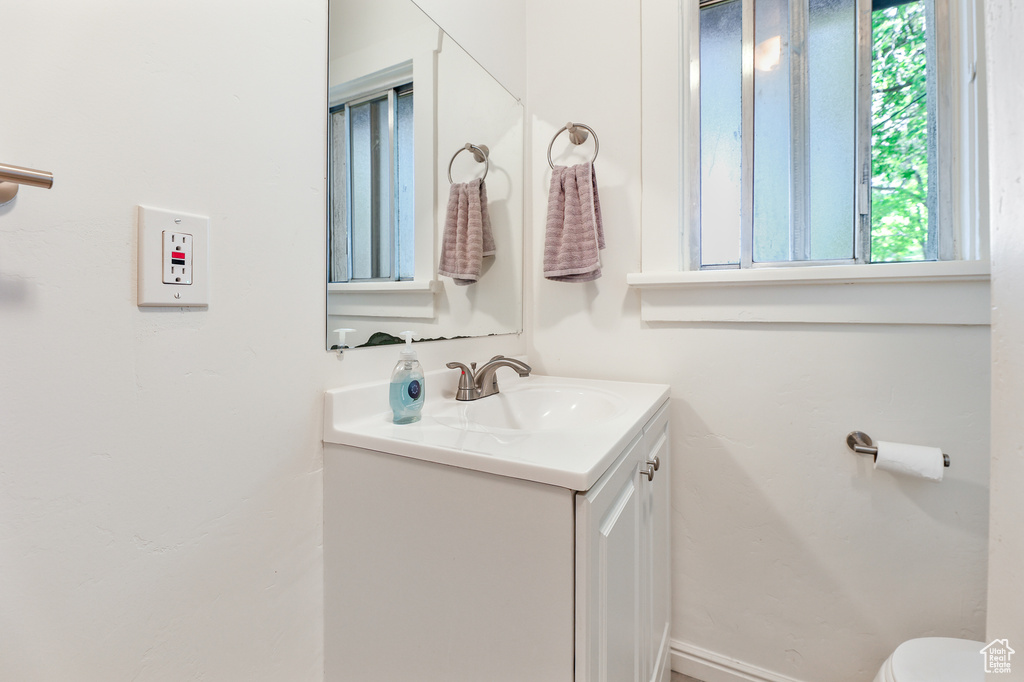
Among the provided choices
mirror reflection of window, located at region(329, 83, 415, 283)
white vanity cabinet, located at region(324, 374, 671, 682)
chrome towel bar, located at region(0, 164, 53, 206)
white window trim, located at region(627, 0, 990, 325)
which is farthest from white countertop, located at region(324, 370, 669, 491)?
chrome towel bar, located at region(0, 164, 53, 206)

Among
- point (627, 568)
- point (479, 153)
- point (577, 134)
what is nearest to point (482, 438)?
point (627, 568)

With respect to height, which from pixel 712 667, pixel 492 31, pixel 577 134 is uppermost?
pixel 492 31

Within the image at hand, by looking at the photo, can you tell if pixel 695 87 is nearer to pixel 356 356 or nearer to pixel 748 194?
pixel 748 194

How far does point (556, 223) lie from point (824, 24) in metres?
0.86

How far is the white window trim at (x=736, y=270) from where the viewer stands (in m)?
0.99

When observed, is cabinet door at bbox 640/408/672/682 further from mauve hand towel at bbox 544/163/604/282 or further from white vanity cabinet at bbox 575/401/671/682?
mauve hand towel at bbox 544/163/604/282

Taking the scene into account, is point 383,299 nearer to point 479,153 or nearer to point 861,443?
point 479,153

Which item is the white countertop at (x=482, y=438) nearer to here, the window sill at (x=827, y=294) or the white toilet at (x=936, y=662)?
the window sill at (x=827, y=294)

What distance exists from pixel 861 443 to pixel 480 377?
94 centimetres

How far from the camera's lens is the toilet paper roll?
979mm

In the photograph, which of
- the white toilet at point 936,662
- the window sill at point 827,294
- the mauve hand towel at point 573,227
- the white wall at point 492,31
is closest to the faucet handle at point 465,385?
the mauve hand towel at point 573,227

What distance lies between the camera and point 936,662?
854 millimetres

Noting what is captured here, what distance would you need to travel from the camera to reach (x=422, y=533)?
0.72 metres

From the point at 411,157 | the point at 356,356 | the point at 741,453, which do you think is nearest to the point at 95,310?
the point at 356,356
